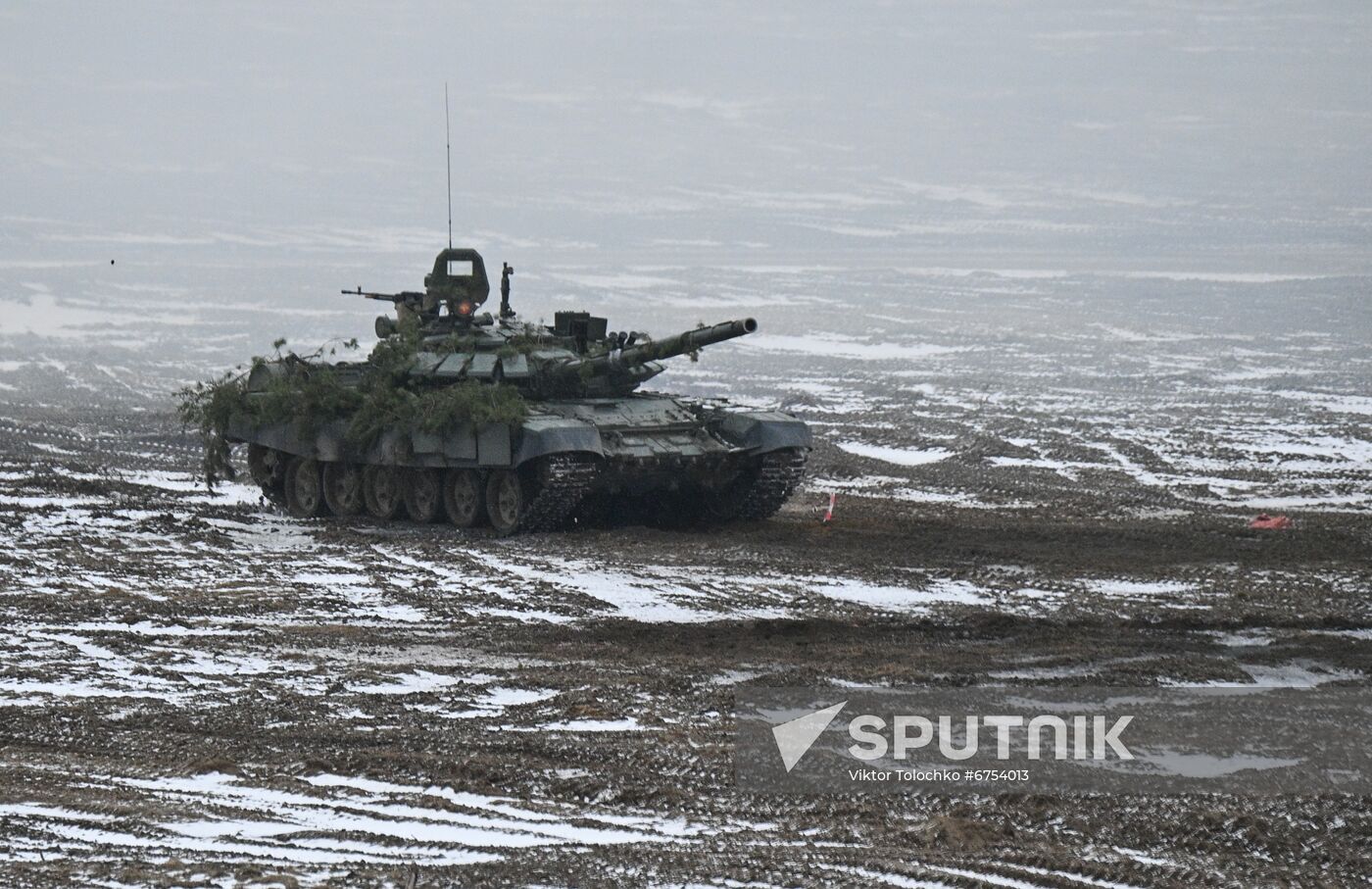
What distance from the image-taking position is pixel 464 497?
2048cm

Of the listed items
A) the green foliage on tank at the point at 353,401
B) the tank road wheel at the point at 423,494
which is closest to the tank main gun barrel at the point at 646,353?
the green foliage on tank at the point at 353,401

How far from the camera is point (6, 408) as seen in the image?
3991 centimetres

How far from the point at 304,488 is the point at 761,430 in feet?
18.5

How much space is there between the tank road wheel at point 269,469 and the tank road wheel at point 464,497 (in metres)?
3.11

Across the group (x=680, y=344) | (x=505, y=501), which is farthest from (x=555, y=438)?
(x=680, y=344)

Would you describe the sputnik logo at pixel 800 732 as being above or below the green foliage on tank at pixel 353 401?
below

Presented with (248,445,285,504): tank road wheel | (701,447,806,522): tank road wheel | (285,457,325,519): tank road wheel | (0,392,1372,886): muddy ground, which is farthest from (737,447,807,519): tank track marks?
(248,445,285,504): tank road wheel

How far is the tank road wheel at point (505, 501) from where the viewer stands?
771 inches

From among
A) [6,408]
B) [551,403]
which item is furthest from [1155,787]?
[6,408]

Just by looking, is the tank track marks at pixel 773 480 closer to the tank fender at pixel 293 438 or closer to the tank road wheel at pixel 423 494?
the tank road wheel at pixel 423 494

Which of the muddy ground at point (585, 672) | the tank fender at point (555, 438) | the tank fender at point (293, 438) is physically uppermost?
the tank fender at point (555, 438)

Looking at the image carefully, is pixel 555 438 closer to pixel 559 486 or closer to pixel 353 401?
pixel 559 486

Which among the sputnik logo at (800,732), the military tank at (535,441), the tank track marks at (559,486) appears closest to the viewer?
the sputnik logo at (800,732)

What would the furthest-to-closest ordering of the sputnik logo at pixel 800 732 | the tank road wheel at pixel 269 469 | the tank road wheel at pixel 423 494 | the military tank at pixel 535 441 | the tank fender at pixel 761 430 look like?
the tank road wheel at pixel 269 469
the tank road wheel at pixel 423 494
the tank fender at pixel 761 430
the military tank at pixel 535 441
the sputnik logo at pixel 800 732
